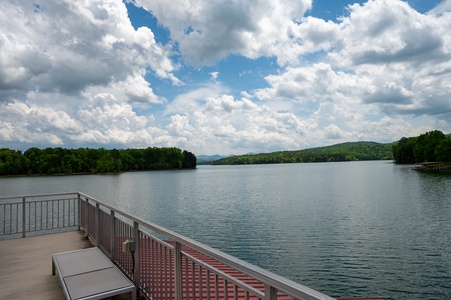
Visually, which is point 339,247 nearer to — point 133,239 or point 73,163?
point 133,239

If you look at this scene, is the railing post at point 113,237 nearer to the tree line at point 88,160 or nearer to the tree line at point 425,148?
the tree line at point 425,148

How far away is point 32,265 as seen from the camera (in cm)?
584

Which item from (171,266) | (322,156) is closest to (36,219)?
(171,266)

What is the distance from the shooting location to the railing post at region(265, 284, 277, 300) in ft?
5.76

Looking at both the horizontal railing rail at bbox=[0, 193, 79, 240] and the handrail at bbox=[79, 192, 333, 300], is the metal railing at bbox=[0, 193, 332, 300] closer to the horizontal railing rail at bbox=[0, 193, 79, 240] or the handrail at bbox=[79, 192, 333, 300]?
the handrail at bbox=[79, 192, 333, 300]

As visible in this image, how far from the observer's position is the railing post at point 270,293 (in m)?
1.75

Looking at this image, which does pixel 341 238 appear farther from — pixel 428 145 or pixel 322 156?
pixel 322 156

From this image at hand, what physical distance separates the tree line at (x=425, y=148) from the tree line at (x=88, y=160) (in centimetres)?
8543

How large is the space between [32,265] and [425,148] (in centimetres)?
11372

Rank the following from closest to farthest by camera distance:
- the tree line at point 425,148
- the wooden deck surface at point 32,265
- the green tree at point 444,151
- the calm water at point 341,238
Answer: the wooden deck surface at point 32,265, the calm water at point 341,238, the green tree at point 444,151, the tree line at point 425,148

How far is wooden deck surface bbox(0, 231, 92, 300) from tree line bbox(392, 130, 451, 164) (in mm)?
101144

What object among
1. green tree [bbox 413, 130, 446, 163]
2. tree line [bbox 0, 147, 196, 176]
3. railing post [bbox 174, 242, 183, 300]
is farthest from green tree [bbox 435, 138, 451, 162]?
railing post [bbox 174, 242, 183, 300]

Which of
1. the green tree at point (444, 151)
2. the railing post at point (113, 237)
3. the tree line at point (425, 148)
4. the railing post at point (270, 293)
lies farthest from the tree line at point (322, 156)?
the railing post at point (270, 293)

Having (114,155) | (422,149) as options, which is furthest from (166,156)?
(422,149)
